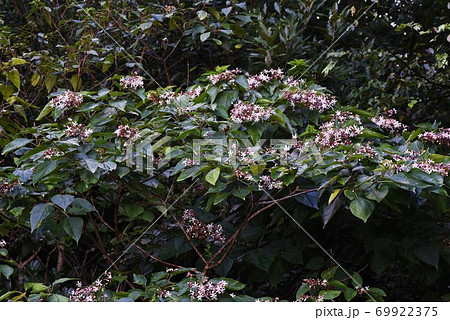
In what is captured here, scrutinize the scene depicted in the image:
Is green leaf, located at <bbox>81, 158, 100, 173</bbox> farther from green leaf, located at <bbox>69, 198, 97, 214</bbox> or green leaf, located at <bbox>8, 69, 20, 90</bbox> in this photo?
green leaf, located at <bbox>8, 69, 20, 90</bbox>

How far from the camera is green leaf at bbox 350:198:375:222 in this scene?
4.40ft

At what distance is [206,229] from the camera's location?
5.65 feet

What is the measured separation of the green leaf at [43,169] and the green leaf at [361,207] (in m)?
0.89

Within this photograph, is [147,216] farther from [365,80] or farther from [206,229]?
[365,80]

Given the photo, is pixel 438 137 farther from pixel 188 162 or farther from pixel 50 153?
pixel 50 153

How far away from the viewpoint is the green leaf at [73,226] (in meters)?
1.56

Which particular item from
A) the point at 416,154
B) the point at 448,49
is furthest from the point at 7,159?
the point at 448,49

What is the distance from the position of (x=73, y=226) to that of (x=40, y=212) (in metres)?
0.11

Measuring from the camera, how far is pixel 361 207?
135 centimetres

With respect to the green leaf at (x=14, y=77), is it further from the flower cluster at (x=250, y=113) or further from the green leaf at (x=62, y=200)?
the flower cluster at (x=250, y=113)

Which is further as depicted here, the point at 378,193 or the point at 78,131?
A: the point at 78,131

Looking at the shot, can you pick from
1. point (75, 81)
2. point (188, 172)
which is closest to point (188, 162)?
point (188, 172)

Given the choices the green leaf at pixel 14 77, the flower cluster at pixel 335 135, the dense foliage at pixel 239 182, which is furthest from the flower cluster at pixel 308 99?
the green leaf at pixel 14 77

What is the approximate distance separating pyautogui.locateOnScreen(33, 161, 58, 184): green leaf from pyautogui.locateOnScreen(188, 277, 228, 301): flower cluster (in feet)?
1.78
